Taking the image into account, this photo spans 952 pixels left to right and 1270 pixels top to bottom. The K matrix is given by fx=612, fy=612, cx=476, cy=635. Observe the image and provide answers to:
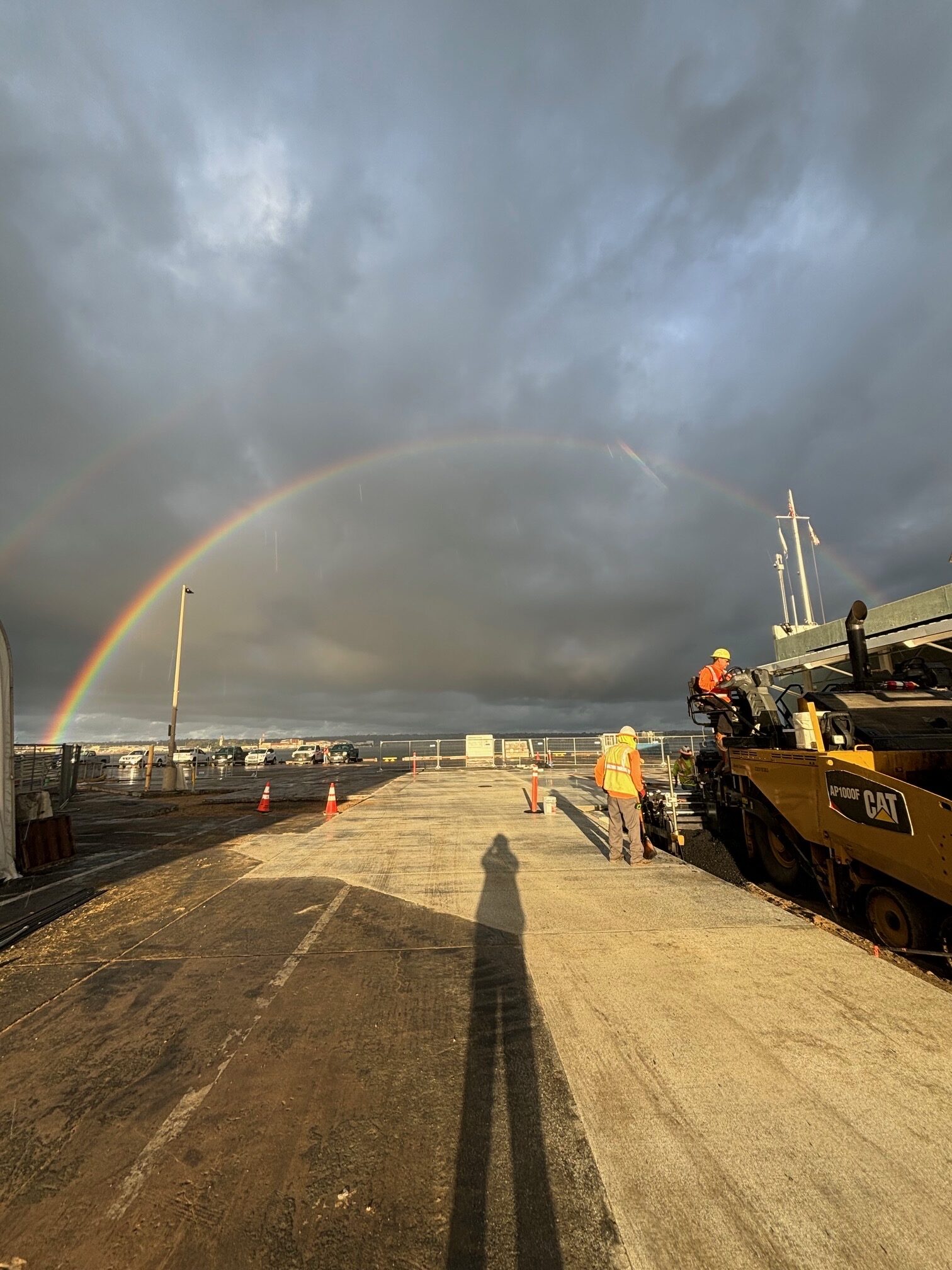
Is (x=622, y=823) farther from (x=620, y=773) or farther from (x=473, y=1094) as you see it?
(x=473, y=1094)

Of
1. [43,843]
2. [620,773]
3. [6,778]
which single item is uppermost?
[6,778]

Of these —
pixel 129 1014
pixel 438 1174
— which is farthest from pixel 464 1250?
pixel 129 1014

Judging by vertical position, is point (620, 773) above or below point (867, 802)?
above

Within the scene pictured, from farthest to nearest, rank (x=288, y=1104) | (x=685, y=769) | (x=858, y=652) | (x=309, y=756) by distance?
(x=309, y=756) < (x=685, y=769) < (x=858, y=652) < (x=288, y=1104)

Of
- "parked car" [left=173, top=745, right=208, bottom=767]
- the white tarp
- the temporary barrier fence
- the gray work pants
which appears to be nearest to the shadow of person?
the gray work pants

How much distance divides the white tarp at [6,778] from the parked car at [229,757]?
1629 inches

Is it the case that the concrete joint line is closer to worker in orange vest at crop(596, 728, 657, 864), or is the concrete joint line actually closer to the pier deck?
the pier deck

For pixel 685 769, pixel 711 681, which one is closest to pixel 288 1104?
pixel 711 681

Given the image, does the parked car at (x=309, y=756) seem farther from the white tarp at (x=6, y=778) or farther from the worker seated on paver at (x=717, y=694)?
the worker seated on paver at (x=717, y=694)

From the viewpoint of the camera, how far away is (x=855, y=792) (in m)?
5.11

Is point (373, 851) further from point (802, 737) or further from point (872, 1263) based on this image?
→ point (872, 1263)

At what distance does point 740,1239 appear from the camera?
2.13m

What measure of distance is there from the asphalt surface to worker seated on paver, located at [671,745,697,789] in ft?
22.7

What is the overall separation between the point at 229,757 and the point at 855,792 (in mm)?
55836
